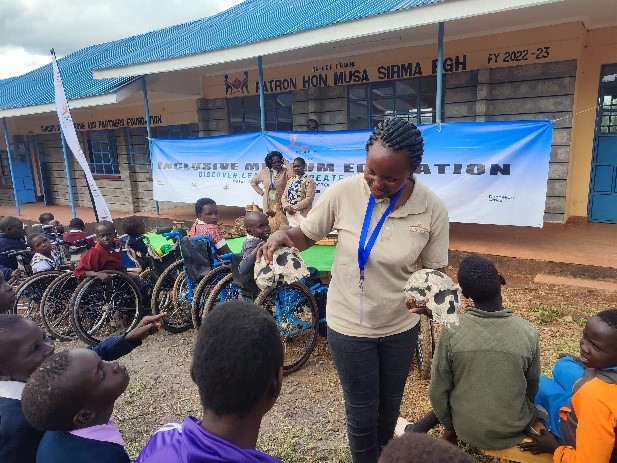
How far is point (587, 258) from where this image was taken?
206 inches

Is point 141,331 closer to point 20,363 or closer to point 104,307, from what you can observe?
point 20,363

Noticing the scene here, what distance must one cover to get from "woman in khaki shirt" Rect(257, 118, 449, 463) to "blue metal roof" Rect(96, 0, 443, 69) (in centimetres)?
420

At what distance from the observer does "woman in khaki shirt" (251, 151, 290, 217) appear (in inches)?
257

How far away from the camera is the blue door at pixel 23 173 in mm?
14664

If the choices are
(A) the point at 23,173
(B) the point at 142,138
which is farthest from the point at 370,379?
(A) the point at 23,173

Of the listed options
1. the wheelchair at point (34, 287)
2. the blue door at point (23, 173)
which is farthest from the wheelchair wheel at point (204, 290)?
the blue door at point (23, 173)

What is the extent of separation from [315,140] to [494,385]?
5108 millimetres

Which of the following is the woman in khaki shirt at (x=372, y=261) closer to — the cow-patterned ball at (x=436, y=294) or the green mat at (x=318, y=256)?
the cow-patterned ball at (x=436, y=294)

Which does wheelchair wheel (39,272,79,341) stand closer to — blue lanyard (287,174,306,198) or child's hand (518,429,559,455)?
blue lanyard (287,174,306,198)

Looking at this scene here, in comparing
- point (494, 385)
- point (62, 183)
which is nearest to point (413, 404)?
point (494, 385)

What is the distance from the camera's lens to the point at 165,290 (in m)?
4.65

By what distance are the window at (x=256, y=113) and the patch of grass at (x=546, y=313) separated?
620 cm

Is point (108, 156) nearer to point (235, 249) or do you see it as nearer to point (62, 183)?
point (62, 183)

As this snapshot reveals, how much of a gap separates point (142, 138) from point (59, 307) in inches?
318
